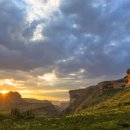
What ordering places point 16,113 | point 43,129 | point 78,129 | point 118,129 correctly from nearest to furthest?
point 118,129
point 78,129
point 43,129
point 16,113

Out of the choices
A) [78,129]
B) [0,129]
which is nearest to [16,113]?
[0,129]

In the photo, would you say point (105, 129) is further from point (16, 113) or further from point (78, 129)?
point (16, 113)

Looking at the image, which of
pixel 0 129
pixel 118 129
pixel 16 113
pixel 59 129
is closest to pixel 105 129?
pixel 118 129

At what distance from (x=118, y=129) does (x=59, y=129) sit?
34.8ft

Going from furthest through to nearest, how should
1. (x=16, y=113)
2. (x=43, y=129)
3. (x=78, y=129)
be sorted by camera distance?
1. (x=16, y=113)
2. (x=43, y=129)
3. (x=78, y=129)

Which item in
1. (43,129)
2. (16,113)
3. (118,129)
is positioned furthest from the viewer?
(16,113)

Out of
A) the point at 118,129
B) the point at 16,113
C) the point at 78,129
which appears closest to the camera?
the point at 118,129

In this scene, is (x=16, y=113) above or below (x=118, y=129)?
above

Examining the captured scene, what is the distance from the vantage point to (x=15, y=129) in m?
61.9

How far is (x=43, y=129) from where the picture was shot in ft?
195

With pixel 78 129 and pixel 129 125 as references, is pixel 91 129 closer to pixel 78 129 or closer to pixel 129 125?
pixel 78 129

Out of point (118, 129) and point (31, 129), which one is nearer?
point (118, 129)

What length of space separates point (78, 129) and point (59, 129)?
388 cm

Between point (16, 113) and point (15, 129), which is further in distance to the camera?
point (16, 113)
